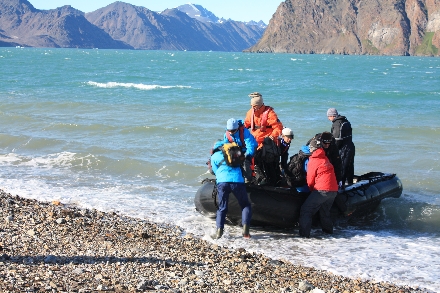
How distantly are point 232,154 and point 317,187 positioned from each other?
58.2 inches

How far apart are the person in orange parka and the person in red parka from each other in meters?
0.57

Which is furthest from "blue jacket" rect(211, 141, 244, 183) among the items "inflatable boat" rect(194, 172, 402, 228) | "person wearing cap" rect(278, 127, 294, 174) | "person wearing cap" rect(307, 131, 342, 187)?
"person wearing cap" rect(307, 131, 342, 187)

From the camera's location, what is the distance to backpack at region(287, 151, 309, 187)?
8998 millimetres

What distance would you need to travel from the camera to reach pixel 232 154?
26.5ft

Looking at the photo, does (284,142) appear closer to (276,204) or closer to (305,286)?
(276,204)

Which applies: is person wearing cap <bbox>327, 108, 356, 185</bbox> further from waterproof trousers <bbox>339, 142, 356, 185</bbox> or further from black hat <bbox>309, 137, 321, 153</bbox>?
black hat <bbox>309, 137, 321, 153</bbox>

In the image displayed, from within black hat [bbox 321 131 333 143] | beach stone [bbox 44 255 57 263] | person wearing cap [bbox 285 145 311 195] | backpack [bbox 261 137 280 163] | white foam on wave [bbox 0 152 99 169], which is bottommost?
white foam on wave [bbox 0 152 99 169]

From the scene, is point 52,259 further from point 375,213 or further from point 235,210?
point 375,213

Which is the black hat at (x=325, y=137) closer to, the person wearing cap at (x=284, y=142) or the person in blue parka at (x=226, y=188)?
the person wearing cap at (x=284, y=142)

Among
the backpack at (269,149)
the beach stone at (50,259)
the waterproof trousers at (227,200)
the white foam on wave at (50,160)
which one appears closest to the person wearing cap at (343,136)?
the backpack at (269,149)

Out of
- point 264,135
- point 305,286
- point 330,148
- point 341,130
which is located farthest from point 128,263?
point 341,130

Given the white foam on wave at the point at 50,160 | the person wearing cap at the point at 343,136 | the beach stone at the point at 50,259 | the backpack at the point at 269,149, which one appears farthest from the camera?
the white foam on wave at the point at 50,160

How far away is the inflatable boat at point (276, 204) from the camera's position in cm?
884

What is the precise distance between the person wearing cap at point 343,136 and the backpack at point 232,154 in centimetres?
222
